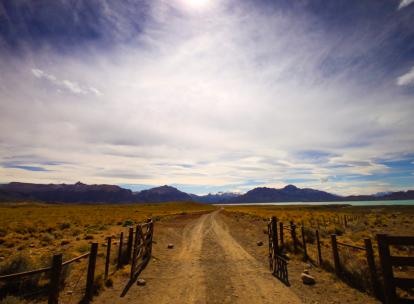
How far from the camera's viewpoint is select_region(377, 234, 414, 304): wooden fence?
6.75 meters

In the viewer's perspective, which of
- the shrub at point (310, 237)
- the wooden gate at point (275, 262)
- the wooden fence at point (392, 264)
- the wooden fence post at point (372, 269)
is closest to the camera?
the wooden fence at point (392, 264)

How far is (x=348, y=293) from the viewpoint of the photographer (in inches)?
340

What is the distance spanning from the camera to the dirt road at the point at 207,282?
8257 mm

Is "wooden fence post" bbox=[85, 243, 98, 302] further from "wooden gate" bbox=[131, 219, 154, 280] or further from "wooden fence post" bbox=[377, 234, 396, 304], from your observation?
"wooden fence post" bbox=[377, 234, 396, 304]

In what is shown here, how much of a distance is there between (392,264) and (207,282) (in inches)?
262

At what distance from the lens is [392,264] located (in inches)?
273

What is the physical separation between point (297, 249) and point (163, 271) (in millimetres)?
8494

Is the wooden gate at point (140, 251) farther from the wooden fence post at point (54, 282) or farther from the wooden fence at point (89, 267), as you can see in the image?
the wooden fence post at point (54, 282)

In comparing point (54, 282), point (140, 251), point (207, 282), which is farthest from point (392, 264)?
point (140, 251)

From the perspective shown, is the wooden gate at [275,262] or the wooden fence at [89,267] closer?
the wooden fence at [89,267]

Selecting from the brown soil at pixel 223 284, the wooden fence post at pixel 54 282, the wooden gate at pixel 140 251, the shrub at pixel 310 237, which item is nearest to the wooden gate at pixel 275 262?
the brown soil at pixel 223 284

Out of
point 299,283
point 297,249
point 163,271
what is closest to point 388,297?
point 299,283

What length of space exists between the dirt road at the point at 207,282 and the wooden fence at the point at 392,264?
109 inches

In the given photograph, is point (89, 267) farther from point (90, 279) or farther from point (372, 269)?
point (372, 269)
